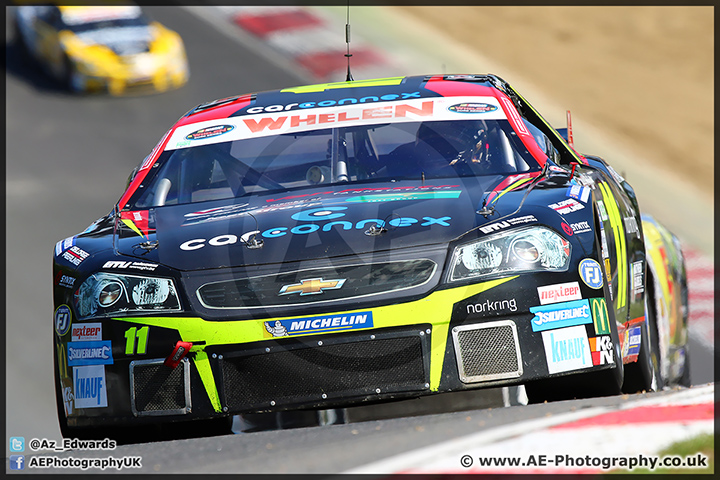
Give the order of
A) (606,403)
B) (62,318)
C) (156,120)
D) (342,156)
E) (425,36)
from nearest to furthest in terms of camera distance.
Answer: (606,403) → (62,318) → (342,156) → (156,120) → (425,36)

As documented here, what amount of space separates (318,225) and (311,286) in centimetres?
29

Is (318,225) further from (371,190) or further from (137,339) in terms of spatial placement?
(137,339)

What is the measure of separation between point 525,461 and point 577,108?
14235 mm

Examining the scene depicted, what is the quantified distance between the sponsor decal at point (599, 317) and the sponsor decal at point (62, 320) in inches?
77.0

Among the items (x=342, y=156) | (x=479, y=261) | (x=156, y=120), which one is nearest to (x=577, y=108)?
(x=156, y=120)

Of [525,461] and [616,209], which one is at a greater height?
[616,209]

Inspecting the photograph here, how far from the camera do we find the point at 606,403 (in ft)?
12.5

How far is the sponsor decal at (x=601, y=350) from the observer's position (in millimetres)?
3971

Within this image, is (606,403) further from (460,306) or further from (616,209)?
(616,209)

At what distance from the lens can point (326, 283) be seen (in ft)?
12.9

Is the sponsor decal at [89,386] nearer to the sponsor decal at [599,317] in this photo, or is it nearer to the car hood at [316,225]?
the car hood at [316,225]

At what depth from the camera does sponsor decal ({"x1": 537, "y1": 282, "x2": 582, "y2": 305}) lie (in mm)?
3941

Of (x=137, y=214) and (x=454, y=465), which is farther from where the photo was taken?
(x=137, y=214)

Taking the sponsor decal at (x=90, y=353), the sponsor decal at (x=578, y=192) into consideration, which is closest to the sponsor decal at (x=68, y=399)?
the sponsor decal at (x=90, y=353)
